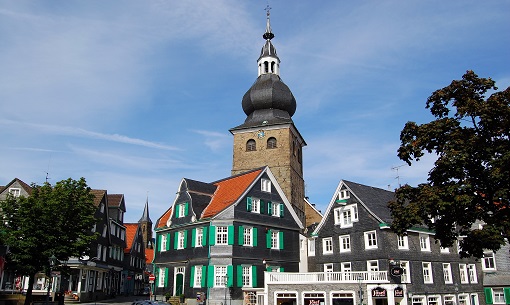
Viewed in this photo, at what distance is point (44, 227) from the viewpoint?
28.1 m

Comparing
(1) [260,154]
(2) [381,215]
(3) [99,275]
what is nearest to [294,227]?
(2) [381,215]

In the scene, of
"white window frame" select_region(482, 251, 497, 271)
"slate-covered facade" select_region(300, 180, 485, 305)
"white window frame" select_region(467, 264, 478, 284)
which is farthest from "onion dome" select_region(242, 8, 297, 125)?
"white window frame" select_region(482, 251, 497, 271)

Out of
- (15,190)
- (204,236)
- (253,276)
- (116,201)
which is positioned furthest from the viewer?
(116,201)

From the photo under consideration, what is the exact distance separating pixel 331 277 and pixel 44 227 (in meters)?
18.9

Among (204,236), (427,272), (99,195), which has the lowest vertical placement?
(427,272)

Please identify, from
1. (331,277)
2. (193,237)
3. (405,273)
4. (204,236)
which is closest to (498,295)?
(405,273)

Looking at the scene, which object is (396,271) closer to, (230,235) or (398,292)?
(398,292)

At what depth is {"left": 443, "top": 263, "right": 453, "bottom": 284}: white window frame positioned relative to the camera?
34906mm

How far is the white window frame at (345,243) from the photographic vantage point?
35.2 meters

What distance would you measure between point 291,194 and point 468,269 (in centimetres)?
1770

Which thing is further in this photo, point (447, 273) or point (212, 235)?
point (447, 273)

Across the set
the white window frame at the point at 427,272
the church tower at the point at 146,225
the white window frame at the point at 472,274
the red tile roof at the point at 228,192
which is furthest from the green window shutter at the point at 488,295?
the church tower at the point at 146,225

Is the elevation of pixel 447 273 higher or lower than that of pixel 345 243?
lower

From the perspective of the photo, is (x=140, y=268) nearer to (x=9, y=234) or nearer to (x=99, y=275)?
(x=99, y=275)
